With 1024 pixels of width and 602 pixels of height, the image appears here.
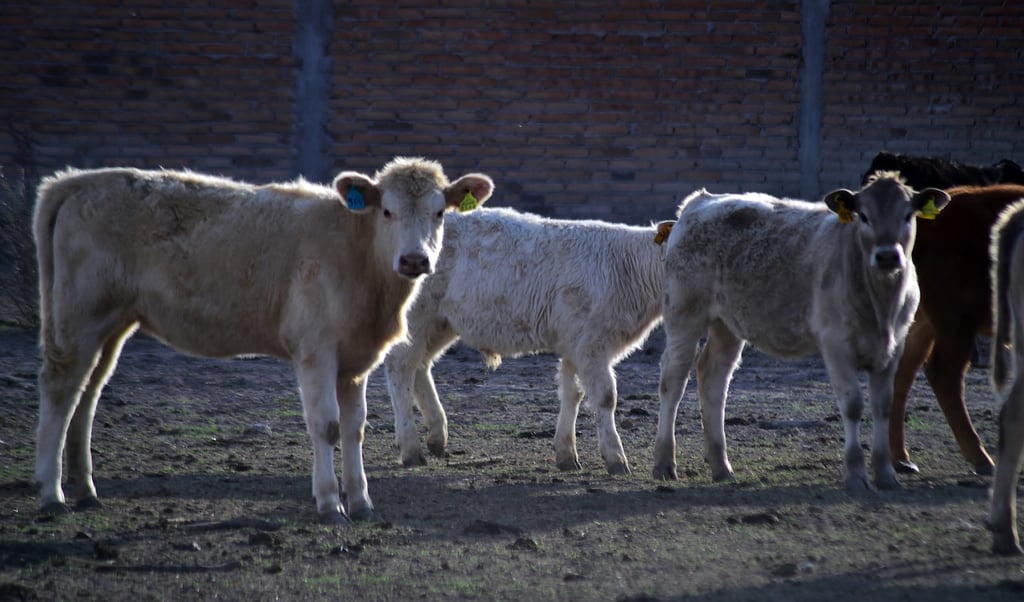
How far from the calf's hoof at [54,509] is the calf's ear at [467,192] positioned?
9.03 ft

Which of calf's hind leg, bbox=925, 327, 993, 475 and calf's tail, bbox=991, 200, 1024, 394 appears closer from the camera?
calf's tail, bbox=991, 200, 1024, 394

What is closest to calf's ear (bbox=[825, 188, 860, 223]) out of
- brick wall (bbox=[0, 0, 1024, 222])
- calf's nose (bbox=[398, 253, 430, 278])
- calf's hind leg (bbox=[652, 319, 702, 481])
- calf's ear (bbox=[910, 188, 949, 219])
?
calf's ear (bbox=[910, 188, 949, 219])

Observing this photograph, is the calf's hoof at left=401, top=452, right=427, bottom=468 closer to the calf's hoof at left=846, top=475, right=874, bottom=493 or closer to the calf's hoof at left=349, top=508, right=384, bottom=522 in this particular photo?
the calf's hoof at left=349, top=508, right=384, bottom=522

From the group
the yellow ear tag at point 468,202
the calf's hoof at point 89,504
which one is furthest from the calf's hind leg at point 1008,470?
the calf's hoof at point 89,504

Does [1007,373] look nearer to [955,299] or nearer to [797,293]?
[797,293]

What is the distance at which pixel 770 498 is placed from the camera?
7551 mm

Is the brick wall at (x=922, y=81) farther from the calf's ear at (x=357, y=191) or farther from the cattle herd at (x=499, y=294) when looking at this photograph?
the calf's ear at (x=357, y=191)

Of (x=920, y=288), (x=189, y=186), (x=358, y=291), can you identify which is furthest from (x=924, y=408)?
(x=189, y=186)

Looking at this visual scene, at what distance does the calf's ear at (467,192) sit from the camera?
7.46m

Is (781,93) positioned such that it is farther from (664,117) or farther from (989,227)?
(989,227)

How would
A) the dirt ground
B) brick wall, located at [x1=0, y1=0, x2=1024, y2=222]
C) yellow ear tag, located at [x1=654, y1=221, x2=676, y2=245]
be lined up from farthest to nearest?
brick wall, located at [x1=0, y1=0, x2=1024, y2=222] < yellow ear tag, located at [x1=654, y1=221, x2=676, y2=245] < the dirt ground

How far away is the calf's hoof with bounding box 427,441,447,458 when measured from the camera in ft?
31.1

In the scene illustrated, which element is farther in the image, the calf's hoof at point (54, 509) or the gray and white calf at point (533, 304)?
the gray and white calf at point (533, 304)

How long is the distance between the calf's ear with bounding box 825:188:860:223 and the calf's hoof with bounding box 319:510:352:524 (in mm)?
3705
